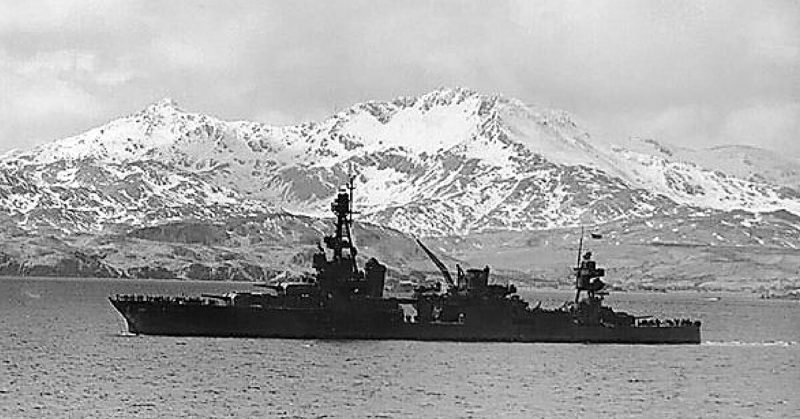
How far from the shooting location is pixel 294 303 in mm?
138250

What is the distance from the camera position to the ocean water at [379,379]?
3765 inches

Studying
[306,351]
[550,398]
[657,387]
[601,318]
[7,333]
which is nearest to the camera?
[550,398]

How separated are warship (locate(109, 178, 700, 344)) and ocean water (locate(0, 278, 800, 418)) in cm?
158

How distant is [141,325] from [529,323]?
3854 cm

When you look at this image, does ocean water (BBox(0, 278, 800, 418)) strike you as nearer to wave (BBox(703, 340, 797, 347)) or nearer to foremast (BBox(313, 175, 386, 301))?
foremast (BBox(313, 175, 386, 301))

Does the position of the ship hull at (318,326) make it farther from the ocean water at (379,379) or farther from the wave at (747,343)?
the wave at (747,343)

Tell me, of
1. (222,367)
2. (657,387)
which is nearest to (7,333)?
(222,367)

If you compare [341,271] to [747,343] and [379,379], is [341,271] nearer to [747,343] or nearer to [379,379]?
[379,379]

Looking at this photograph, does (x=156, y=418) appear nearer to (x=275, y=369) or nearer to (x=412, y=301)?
(x=275, y=369)

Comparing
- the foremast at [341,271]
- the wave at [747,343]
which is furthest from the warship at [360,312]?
the wave at [747,343]

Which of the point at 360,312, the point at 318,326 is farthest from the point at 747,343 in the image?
the point at 318,326

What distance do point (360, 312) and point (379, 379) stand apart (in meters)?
26.7

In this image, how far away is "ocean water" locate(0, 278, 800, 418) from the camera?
314 ft

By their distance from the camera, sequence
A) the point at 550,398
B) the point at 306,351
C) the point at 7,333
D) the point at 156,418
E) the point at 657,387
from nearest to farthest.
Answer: the point at 156,418 → the point at 550,398 → the point at 657,387 → the point at 306,351 → the point at 7,333
